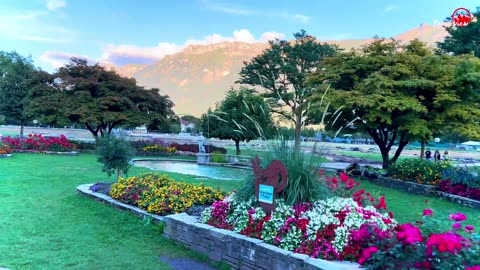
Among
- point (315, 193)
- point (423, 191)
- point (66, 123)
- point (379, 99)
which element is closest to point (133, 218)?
point (315, 193)

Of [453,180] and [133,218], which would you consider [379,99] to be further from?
[133,218]

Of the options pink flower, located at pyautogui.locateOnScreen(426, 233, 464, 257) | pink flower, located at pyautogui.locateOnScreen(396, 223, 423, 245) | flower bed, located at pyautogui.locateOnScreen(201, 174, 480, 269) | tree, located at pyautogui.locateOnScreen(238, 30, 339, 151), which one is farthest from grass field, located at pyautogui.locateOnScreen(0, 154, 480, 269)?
tree, located at pyautogui.locateOnScreen(238, 30, 339, 151)

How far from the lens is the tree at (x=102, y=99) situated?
68.8 ft

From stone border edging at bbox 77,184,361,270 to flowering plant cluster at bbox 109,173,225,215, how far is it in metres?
0.39

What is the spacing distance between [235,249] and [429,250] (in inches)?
81.0

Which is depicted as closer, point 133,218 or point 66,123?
point 133,218

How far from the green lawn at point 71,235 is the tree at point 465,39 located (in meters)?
20.6

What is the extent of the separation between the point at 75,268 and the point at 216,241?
1.55m

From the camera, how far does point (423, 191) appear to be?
34.4 feet

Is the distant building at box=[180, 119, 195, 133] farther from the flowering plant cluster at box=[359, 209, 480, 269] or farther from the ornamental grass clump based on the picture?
the flowering plant cluster at box=[359, 209, 480, 269]

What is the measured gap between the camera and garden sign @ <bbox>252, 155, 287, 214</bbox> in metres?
4.44

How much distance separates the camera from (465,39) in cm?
2222

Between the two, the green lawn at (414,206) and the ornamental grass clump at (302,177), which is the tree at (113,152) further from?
the green lawn at (414,206)

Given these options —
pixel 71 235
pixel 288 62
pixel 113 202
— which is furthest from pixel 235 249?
pixel 288 62
